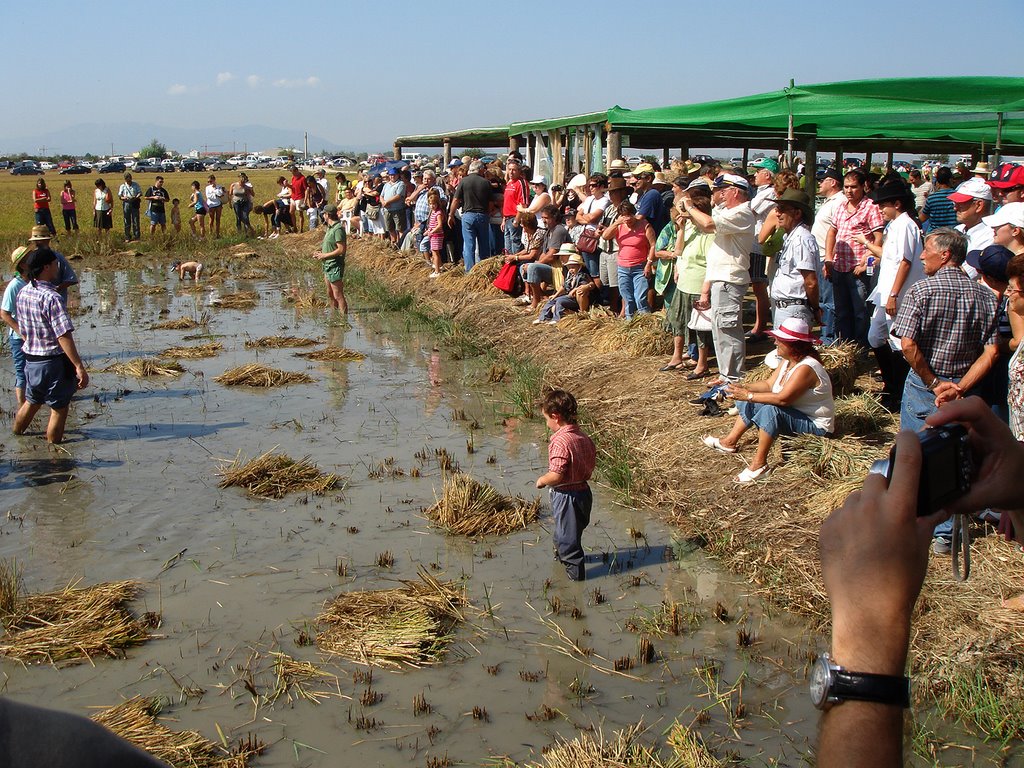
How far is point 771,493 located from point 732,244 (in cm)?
261

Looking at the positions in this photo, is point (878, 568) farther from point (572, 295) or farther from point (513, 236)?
point (513, 236)

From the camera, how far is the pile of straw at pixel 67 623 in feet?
17.6

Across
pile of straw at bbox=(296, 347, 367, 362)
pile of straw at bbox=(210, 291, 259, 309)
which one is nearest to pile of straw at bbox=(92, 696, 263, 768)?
pile of straw at bbox=(296, 347, 367, 362)

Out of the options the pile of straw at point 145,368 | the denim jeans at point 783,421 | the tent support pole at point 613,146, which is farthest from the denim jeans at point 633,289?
the pile of straw at point 145,368

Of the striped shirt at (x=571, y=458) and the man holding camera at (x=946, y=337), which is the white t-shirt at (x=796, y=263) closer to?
the man holding camera at (x=946, y=337)

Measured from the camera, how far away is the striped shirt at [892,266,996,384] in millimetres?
5805

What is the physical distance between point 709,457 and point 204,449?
14.9 ft

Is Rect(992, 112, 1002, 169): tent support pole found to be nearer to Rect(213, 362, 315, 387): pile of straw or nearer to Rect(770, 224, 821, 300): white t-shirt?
Rect(770, 224, 821, 300): white t-shirt

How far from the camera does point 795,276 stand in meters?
8.63

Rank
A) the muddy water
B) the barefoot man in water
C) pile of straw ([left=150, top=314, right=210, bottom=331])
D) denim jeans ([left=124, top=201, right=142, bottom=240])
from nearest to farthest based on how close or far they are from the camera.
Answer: the muddy water
the barefoot man in water
pile of straw ([left=150, top=314, right=210, bottom=331])
denim jeans ([left=124, top=201, right=142, bottom=240])

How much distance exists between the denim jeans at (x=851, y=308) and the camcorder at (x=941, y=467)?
25.7 feet

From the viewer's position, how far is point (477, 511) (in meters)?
7.00

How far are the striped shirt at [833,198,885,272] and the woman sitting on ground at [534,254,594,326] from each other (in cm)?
401

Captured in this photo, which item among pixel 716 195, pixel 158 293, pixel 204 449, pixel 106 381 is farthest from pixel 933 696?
pixel 158 293
